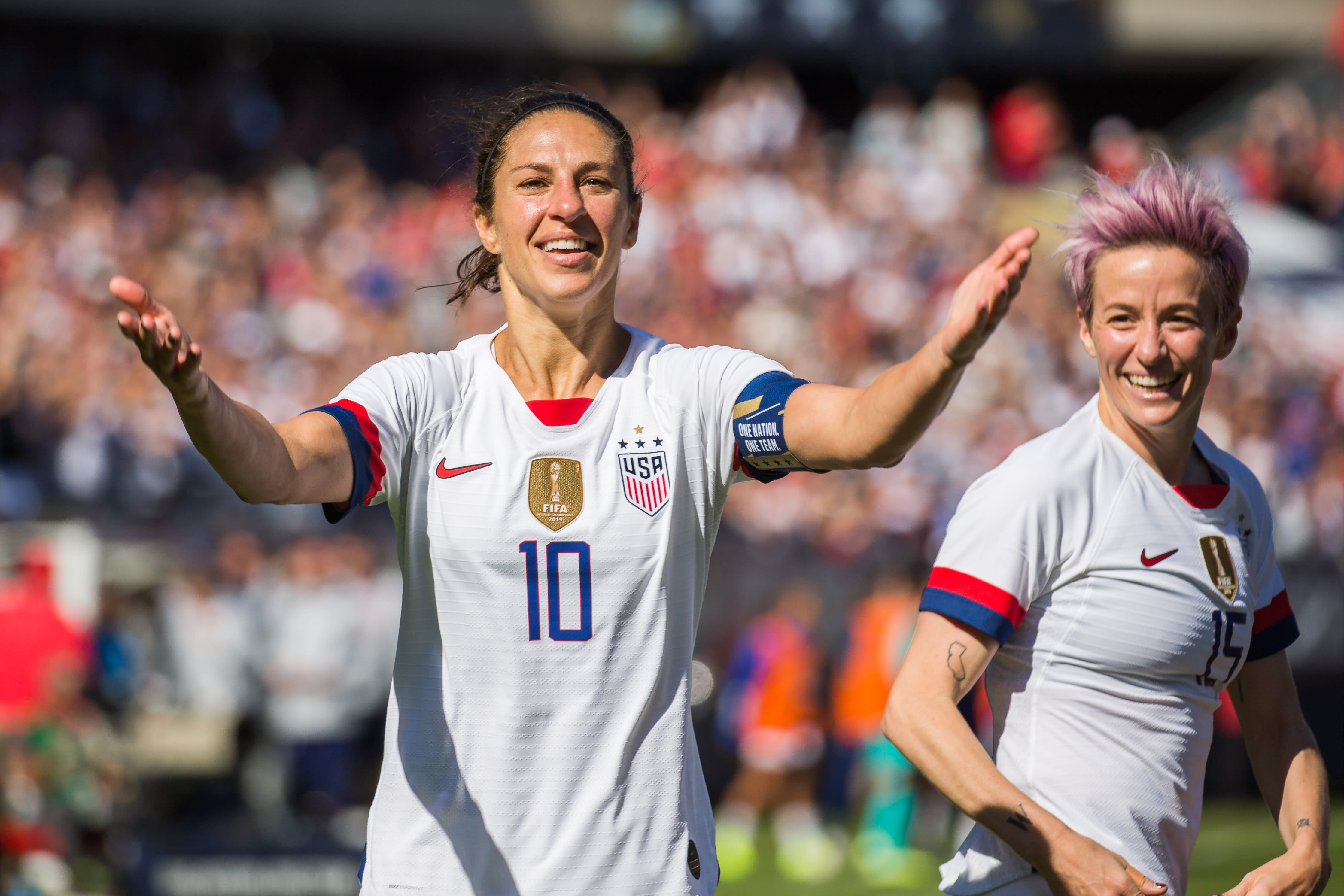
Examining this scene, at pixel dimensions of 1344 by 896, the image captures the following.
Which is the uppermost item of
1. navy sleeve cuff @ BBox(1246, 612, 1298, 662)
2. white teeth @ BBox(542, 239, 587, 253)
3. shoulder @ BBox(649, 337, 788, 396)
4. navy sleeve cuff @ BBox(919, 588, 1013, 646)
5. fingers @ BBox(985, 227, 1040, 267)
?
white teeth @ BBox(542, 239, 587, 253)

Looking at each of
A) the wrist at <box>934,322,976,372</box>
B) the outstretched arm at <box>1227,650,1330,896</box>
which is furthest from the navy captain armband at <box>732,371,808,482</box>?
the outstretched arm at <box>1227,650,1330,896</box>

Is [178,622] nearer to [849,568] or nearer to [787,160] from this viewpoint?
[849,568]

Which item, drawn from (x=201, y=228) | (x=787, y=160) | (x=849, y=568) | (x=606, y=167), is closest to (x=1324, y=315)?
(x=787, y=160)

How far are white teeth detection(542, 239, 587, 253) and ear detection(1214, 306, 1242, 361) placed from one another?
4.98 ft

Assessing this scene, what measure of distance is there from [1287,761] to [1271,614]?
0.36 meters

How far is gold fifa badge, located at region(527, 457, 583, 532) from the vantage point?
3199 mm

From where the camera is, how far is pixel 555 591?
3.17m

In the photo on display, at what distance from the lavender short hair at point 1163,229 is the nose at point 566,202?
4.07 ft

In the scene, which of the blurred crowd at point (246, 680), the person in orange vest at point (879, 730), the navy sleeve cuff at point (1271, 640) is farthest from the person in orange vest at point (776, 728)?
the navy sleeve cuff at point (1271, 640)

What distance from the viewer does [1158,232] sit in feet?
11.5

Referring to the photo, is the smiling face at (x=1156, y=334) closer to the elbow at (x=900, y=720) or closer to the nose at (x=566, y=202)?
the elbow at (x=900, y=720)

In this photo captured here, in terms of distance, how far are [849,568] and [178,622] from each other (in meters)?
5.50

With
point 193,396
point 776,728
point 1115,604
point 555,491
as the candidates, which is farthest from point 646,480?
point 776,728

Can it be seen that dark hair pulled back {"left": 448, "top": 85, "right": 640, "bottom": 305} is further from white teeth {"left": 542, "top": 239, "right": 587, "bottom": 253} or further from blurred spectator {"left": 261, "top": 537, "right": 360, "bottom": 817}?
blurred spectator {"left": 261, "top": 537, "right": 360, "bottom": 817}
